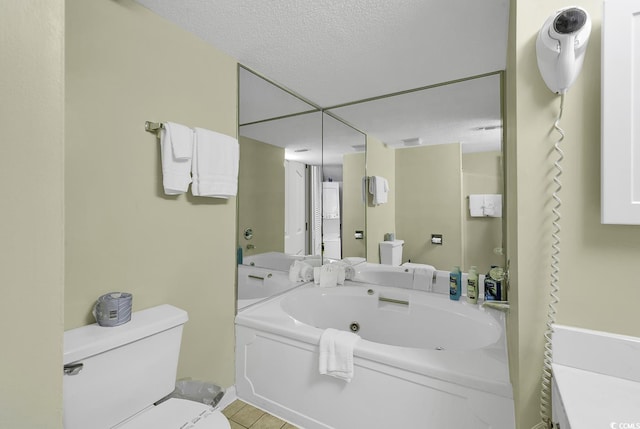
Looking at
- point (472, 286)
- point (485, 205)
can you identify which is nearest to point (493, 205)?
point (485, 205)

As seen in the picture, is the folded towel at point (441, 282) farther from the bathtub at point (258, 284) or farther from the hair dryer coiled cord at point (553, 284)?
the hair dryer coiled cord at point (553, 284)

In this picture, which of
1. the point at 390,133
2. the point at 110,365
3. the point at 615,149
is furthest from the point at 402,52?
the point at 110,365

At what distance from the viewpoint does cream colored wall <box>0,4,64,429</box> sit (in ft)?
1.46

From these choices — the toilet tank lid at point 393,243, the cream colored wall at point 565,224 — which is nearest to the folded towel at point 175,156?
the cream colored wall at point 565,224

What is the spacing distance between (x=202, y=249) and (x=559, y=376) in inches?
66.8

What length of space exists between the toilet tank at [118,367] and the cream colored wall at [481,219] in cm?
197

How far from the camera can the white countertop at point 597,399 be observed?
65cm

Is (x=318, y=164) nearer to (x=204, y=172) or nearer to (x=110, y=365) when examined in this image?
(x=204, y=172)

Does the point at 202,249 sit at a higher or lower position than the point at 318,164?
lower

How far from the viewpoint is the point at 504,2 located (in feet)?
4.42

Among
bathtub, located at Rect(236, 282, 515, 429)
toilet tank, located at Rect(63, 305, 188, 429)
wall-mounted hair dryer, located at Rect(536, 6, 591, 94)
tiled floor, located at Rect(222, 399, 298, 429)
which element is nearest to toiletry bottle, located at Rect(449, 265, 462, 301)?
bathtub, located at Rect(236, 282, 515, 429)

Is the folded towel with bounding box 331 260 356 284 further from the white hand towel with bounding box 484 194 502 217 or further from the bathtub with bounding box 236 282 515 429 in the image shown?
the white hand towel with bounding box 484 194 502 217

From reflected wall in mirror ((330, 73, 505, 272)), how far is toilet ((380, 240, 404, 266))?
46 mm

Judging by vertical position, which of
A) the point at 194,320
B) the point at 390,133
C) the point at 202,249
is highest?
the point at 390,133
